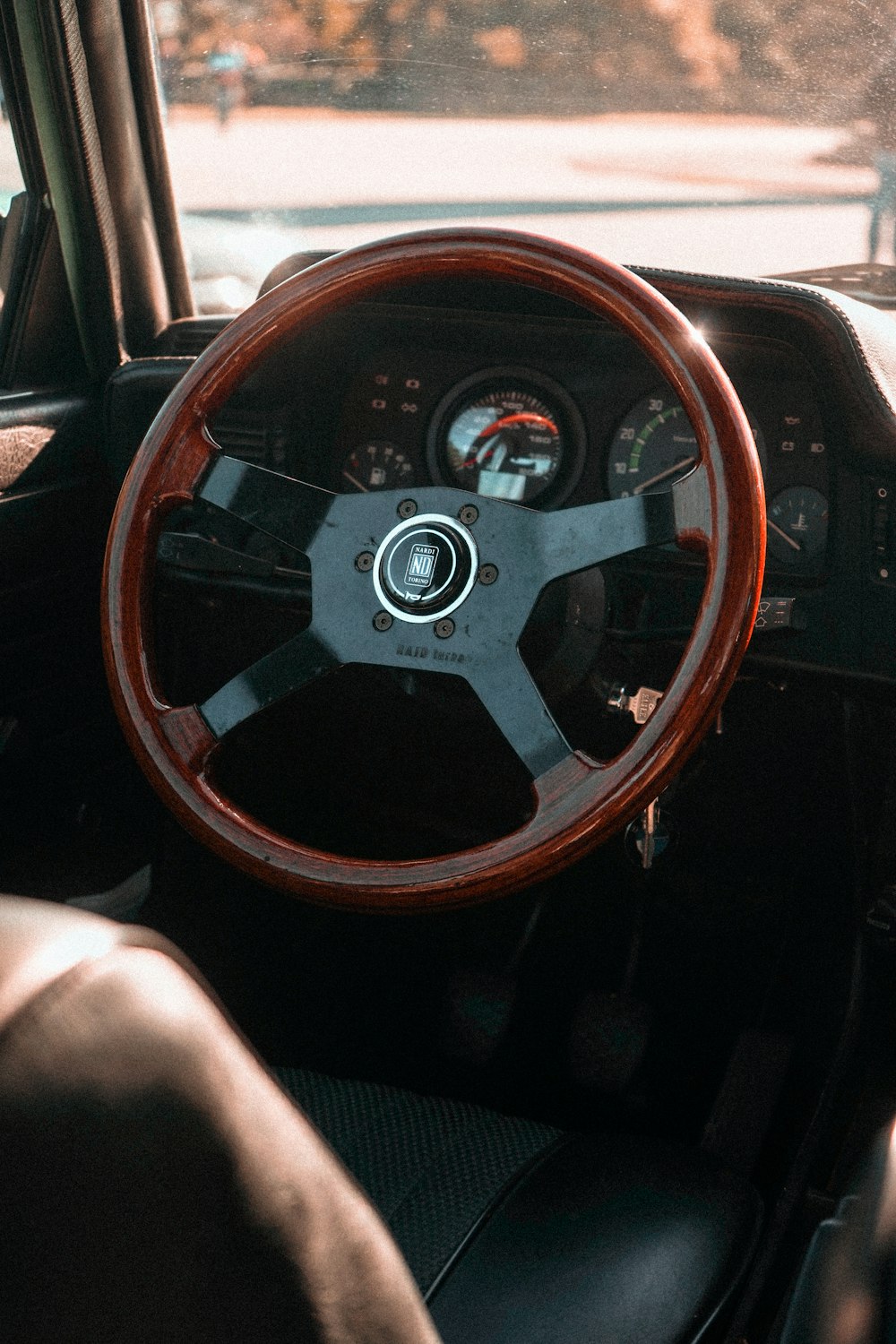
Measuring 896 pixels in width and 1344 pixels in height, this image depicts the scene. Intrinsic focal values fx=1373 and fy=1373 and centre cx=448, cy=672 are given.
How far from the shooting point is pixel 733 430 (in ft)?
4.43

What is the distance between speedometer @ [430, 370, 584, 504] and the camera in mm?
1896

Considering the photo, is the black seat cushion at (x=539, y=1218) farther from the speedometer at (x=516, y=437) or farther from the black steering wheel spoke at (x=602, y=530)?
the speedometer at (x=516, y=437)

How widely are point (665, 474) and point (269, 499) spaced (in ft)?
1.86

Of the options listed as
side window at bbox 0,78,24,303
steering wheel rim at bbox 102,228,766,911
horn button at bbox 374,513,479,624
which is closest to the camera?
steering wheel rim at bbox 102,228,766,911

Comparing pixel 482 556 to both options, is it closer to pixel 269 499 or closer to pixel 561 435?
pixel 269 499

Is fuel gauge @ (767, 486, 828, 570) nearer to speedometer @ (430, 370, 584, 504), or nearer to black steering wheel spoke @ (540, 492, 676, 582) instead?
speedometer @ (430, 370, 584, 504)

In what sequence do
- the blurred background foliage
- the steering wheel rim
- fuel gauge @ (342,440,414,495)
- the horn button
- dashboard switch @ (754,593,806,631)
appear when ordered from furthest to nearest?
fuel gauge @ (342,440,414,495)
the blurred background foliage
dashboard switch @ (754,593,806,631)
the horn button
the steering wheel rim

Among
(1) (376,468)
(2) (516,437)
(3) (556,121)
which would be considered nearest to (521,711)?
(2) (516,437)

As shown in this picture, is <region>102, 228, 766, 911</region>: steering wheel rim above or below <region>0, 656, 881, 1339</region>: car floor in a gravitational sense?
above

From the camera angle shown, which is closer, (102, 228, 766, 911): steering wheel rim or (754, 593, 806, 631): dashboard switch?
(102, 228, 766, 911): steering wheel rim

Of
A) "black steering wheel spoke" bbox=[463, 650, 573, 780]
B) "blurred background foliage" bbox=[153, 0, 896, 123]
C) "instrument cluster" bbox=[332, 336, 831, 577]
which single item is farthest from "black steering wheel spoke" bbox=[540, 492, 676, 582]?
"blurred background foliage" bbox=[153, 0, 896, 123]

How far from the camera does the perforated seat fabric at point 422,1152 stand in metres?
1.38

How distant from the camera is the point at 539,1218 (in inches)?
53.5

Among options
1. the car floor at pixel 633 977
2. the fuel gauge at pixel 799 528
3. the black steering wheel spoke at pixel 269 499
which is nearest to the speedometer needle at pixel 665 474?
the fuel gauge at pixel 799 528
